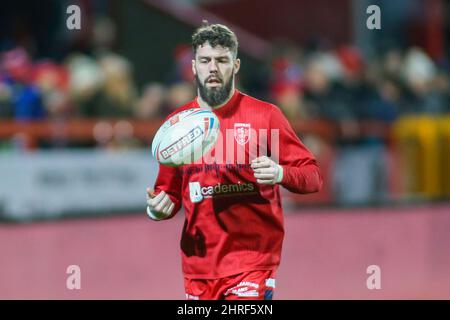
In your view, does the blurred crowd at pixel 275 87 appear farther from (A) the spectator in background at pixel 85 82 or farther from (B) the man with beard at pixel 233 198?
(B) the man with beard at pixel 233 198

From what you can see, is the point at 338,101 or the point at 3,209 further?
the point at 338,101

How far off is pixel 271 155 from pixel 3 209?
5175mm

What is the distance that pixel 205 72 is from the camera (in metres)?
5.31

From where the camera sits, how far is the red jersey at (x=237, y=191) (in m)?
5.54

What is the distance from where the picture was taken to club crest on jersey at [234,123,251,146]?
Result: 5.52 m

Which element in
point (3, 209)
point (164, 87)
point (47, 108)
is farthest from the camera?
point (164, 87)

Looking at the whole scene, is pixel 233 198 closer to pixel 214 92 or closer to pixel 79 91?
pixel 214 92

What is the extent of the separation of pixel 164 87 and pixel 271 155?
717 cm

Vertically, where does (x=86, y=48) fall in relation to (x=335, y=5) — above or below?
below

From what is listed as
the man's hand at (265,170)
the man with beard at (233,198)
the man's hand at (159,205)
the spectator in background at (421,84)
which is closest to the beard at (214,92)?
the man with beard at (233,198)
